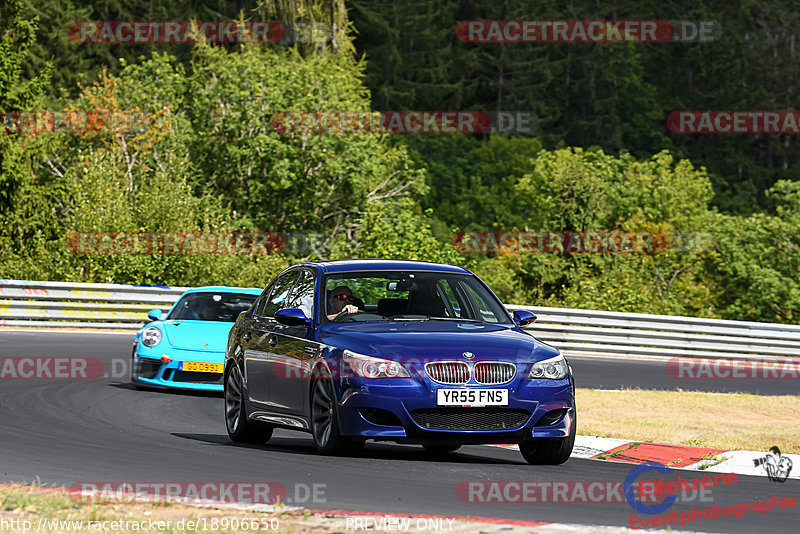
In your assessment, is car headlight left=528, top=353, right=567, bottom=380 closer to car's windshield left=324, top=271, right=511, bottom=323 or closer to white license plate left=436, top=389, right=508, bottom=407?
white license plate left=436, top=389, right=508, bottom=407

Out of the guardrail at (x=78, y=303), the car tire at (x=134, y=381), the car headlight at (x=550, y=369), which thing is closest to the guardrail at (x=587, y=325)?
the guardrail at (x=78, y=303)

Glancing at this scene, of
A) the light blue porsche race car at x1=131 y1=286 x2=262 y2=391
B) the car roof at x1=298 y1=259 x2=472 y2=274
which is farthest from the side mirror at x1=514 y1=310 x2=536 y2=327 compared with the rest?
the light blue porsche race car at x1=131 y1=286 x2=262 y2=391

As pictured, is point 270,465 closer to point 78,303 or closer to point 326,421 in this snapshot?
point 326,421

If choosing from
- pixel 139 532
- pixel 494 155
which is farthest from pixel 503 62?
pixel 139 532

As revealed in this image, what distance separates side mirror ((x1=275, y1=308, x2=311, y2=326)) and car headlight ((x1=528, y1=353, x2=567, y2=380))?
193 centimetres

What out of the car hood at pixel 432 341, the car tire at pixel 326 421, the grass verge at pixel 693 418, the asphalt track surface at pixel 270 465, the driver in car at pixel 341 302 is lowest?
the grass verge at pixel 693 418

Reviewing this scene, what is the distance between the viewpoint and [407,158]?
4650 cm

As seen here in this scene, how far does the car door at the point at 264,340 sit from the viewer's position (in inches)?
453

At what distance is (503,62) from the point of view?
277 feet

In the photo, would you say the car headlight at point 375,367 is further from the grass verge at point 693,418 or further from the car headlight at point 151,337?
the car headlight at point 151,337

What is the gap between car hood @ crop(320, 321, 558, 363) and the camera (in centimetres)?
996

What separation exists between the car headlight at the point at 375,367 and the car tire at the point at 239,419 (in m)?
2.00

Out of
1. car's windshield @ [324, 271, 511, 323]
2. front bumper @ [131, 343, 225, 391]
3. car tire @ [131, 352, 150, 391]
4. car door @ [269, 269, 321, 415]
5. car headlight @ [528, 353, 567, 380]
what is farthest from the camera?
car tire @ [131, 352, 150, 391]


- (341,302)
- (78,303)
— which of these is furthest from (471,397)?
(78,303)
